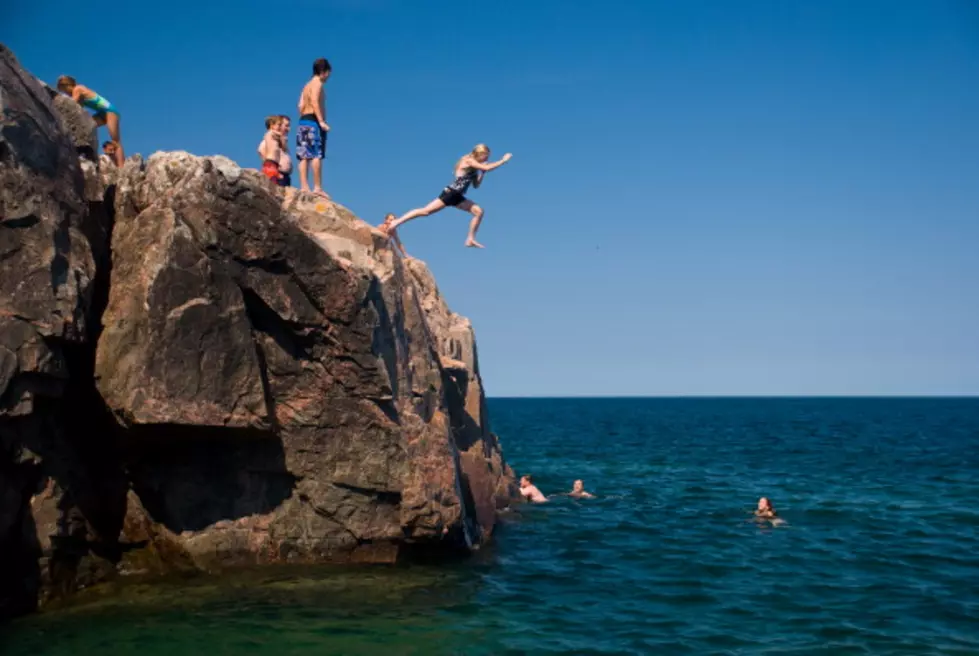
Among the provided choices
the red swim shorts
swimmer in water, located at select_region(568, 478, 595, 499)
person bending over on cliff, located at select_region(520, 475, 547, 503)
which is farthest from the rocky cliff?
swimmer in water, located at select_region(568, 478, 595, 499)

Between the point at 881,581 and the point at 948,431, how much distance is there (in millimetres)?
63104

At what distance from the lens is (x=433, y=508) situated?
16.7m

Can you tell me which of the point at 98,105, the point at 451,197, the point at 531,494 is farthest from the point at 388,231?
the point at 531,494

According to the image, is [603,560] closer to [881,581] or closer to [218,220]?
[881,581]

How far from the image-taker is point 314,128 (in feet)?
59.9

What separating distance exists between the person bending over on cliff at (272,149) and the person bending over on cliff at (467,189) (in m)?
2.73

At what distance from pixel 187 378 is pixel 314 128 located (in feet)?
21.0

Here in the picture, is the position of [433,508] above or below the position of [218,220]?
below

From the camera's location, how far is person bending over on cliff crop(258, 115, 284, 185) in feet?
58.9

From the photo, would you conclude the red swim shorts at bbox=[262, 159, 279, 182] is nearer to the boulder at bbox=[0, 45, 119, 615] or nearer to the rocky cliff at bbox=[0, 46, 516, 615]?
the rocky cliff at bbox=[0, 46, 516, 615]

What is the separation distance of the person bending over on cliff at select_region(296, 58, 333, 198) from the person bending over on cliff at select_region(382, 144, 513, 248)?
6.65 feet

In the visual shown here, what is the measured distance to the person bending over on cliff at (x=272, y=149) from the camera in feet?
58.9

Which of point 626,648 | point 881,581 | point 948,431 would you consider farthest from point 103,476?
point 948,431

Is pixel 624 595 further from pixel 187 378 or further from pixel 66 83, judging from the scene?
pixel 66 83
